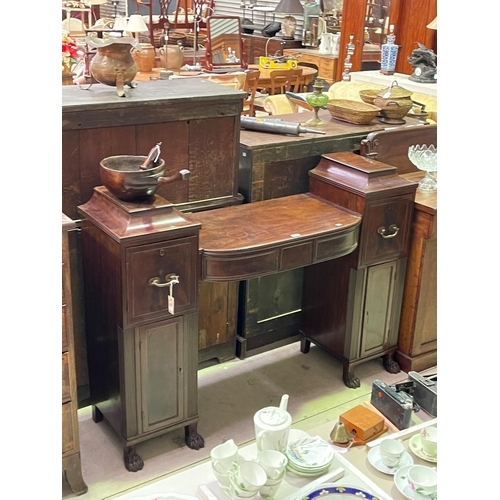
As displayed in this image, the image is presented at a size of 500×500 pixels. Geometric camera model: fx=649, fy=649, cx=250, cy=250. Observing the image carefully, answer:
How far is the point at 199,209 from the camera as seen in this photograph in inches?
106

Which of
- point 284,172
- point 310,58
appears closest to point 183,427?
point 284,172

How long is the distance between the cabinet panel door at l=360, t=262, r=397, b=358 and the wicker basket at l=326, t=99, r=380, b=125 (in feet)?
2.48

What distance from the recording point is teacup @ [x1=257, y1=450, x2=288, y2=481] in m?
1.67

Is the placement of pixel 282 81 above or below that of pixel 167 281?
above

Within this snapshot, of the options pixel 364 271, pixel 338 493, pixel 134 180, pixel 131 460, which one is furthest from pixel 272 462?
pixel 364 271

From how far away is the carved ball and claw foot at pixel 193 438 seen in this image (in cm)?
250

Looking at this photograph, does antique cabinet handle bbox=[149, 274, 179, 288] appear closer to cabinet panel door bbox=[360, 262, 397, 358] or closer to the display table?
cabinet panel door bbox=[360, 262, 397, 358]

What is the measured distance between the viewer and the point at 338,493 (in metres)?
1.70

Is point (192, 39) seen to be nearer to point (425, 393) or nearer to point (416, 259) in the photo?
point (416, 259)

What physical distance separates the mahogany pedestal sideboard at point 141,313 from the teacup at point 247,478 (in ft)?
2.23

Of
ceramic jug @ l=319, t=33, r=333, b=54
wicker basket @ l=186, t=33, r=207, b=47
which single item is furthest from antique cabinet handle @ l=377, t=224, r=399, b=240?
wicker basket @ l=186, t=33, r=207, b=47

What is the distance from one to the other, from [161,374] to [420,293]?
1267 mm

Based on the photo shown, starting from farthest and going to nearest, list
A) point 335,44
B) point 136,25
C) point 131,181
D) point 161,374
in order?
point 335,44, point 136,25, point 161,374, point 131,181

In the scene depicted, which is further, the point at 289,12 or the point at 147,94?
the point at 289,12
